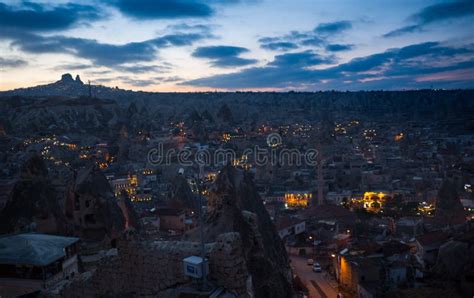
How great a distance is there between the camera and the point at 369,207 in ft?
157

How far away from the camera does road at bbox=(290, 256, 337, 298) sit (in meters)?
23.8

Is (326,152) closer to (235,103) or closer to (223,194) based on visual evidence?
(223,194)

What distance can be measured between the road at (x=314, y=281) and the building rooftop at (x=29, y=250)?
14.1 meters

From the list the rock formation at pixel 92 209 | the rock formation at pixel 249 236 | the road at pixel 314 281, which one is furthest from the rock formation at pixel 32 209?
the road at pixel 314 281

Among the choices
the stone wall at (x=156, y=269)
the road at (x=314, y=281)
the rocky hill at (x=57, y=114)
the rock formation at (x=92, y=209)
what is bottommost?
the road at (x=314, y=281)

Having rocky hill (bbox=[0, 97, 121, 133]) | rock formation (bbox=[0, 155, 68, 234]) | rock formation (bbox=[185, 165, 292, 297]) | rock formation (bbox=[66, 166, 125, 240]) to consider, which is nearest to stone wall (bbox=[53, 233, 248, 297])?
rock formation (bbox=[185, 165, 292, 297])

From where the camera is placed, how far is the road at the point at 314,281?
2380 centimetres

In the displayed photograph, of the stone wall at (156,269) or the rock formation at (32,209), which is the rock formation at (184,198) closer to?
the rock formation at (32,209)

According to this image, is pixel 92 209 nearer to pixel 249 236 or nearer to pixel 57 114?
pixel 249 236

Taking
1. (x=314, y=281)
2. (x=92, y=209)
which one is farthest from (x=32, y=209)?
(x=314, y=281)

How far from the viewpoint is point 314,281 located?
84.0 ft

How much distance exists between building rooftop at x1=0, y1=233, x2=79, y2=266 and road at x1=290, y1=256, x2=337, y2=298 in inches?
553

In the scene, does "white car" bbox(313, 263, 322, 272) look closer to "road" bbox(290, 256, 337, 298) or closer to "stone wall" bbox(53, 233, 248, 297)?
"road" bbox(290, 256, 337, 298)

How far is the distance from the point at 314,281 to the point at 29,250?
17032mm
